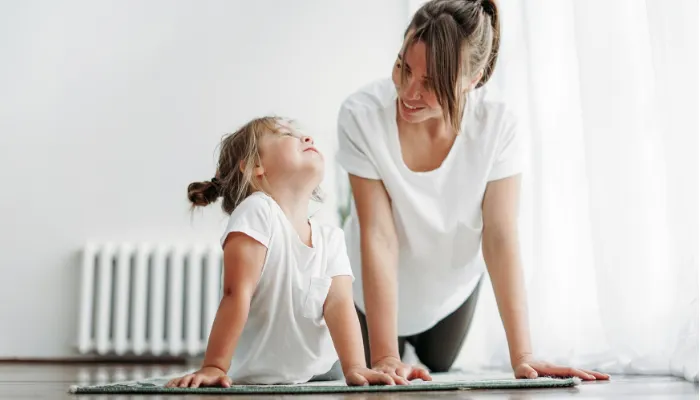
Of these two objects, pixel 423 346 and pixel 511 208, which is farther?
pixel 423 346

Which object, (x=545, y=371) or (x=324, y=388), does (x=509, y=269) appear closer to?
(x=545, y=371)

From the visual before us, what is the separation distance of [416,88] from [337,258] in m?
0.33

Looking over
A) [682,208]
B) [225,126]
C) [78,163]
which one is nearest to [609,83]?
[682,208]

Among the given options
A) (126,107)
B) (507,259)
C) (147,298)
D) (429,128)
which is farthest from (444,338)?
(126,107)

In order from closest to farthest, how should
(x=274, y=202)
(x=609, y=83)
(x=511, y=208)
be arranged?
(x=274, y=202) < (x=511, y=208) < (x=609, y=83)

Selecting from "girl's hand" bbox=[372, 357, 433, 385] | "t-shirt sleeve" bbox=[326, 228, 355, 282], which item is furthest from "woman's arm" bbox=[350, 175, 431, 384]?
"t-shirt sleeve" bbox=[326, 228, 355, 282]

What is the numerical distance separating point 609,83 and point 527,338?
2.58 feet

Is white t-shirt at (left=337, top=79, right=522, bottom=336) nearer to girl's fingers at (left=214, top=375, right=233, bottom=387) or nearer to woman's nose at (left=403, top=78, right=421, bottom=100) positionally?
woman's nose at (left=403, top=78, right=421, bottom=100)

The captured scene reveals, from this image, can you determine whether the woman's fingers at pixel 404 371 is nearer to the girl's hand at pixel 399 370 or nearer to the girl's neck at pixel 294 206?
the girl's hand at pixel 399 370

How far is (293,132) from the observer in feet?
4.84

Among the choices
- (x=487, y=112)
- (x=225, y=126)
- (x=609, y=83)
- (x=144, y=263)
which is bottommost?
(x=144, y=263)

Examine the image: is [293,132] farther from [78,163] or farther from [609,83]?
[78,163]

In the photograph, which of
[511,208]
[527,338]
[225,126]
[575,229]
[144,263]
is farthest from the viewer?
[225,126]

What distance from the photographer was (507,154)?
159 centimetres
